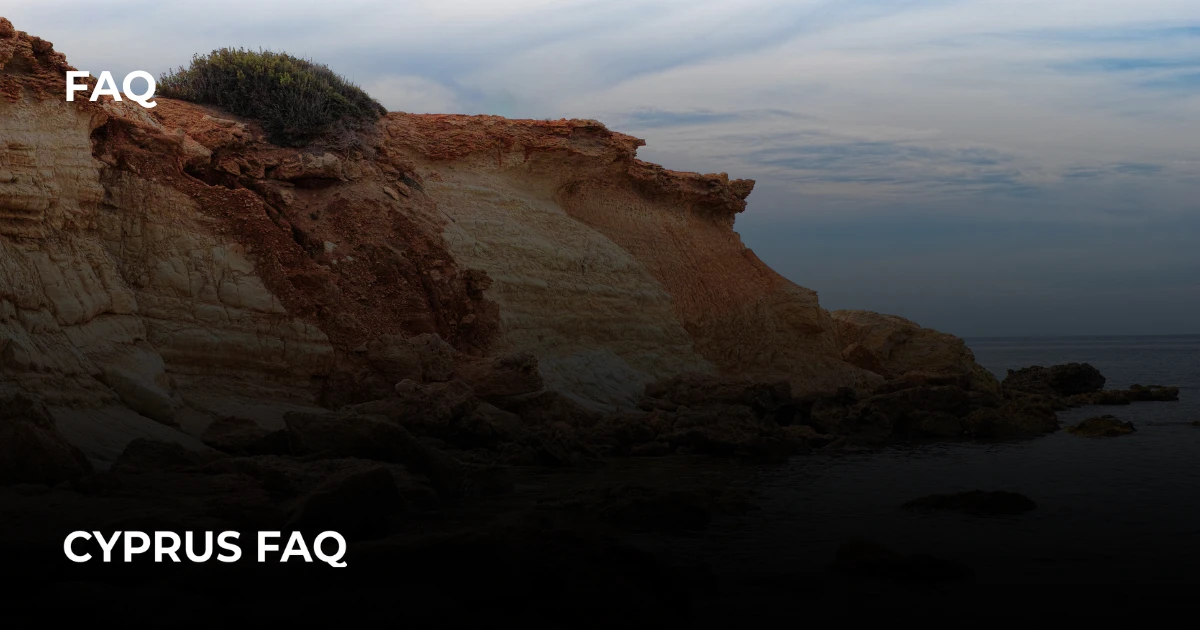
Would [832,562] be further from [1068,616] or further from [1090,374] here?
[1090,374]

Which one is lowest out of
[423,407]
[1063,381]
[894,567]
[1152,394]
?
[894,567]

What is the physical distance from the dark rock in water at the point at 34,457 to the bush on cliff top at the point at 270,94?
38.2 feet

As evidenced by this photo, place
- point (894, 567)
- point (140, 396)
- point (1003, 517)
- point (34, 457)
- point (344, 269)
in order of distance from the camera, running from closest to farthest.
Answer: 1. point (894, 567)
2. point (34, 457)
3. point (1003, 517)
4. point (140, 396)
5. point (344, 269)

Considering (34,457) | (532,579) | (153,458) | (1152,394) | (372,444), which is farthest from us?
(1152,394)

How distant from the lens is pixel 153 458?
1062 cm

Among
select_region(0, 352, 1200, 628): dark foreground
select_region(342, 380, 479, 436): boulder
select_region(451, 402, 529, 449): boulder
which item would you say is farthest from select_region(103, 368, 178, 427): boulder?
select_region(451, 402, 529, 449): boulder

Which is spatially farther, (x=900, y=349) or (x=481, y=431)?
(x=900, y=349)

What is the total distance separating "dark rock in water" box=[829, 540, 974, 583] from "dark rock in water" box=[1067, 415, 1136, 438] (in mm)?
12240

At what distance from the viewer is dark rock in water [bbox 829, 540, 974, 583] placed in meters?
8.16

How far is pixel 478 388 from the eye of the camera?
16.2 meters

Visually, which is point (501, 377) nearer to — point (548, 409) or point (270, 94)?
point (548, 409)

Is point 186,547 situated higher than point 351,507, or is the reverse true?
point 351,507

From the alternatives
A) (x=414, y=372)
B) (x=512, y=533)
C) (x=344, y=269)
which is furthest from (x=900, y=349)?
(x=512, y=533)

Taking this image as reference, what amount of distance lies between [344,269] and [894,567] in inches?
496
